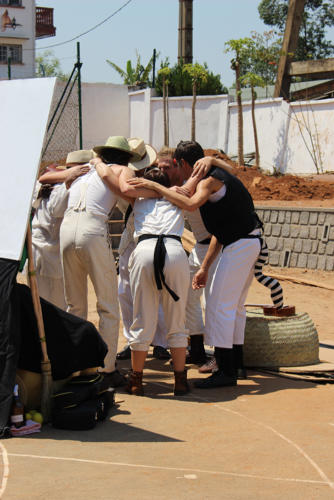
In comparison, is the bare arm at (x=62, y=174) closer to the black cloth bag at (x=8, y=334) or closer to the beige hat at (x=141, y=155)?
the beige hat at (x=141, y=155)

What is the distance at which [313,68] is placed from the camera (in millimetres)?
19953

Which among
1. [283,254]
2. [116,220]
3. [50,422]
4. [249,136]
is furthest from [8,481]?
[249,136]

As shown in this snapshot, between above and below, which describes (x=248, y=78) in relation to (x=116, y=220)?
above

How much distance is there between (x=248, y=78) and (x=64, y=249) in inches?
679

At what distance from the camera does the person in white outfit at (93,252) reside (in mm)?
5738

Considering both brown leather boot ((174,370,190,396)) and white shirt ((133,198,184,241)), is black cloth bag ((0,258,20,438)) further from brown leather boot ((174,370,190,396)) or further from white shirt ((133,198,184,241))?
brown leather boot ((174,370,190,396))

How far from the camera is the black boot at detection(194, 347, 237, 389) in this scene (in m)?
6.15

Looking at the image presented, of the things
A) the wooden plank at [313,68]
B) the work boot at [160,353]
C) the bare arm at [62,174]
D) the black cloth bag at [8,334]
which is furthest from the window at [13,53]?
the black cloth bag at [8,334]

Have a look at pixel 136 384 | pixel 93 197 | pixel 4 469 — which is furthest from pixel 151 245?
pixel 4 469

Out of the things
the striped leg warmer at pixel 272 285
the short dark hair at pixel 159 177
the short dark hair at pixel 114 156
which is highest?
the short dark hair at pixel 114 156

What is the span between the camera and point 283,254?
14172 mm

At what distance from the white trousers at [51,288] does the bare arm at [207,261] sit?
47.8 inches

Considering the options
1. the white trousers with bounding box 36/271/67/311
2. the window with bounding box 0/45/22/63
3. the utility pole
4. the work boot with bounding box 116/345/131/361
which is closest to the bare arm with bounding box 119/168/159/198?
the white trousers with bounding box 36/271/67/311

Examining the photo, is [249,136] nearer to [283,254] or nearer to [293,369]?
[283,254]
